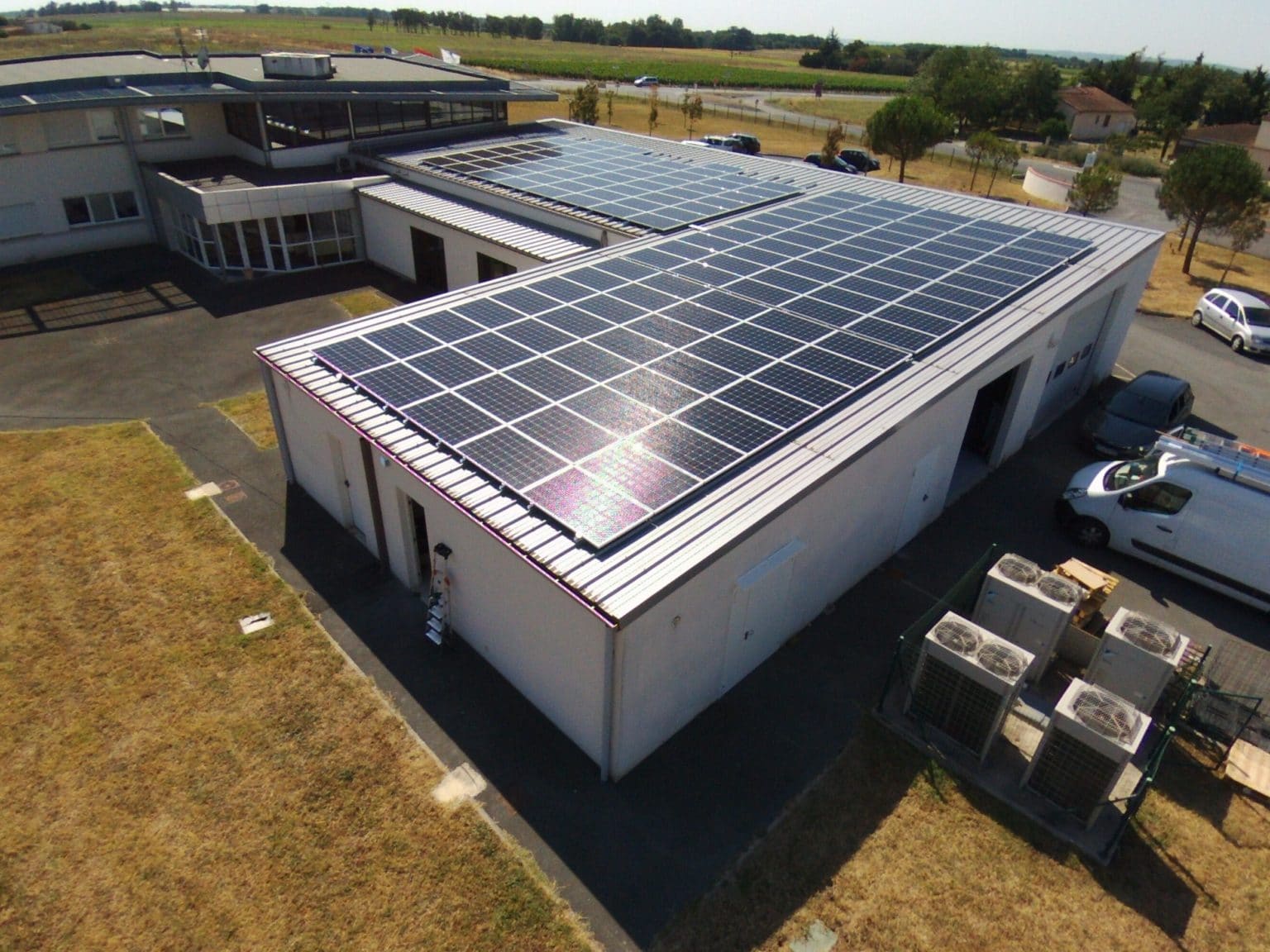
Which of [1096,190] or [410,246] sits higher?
[1096,190]

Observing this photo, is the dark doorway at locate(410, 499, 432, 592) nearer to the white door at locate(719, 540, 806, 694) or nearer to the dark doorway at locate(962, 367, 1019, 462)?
the white door at locate(719, 540, 806, 694)

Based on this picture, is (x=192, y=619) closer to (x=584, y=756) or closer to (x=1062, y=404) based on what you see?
(x=584, y=756)

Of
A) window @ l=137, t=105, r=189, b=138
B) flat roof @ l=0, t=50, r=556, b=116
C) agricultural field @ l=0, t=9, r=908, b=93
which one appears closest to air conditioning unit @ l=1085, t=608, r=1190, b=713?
flat roof @ l=0, t=50, r=556, b=116

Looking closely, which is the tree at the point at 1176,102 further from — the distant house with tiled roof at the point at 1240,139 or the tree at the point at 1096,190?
the tree at the point at 1096,190

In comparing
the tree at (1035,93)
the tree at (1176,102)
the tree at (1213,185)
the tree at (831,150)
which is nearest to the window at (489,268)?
the tree at (1213,185)

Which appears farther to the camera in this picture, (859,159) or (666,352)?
(859,159)

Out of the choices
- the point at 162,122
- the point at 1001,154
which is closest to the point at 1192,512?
the point at 162,122

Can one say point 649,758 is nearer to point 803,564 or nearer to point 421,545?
point 803,564
